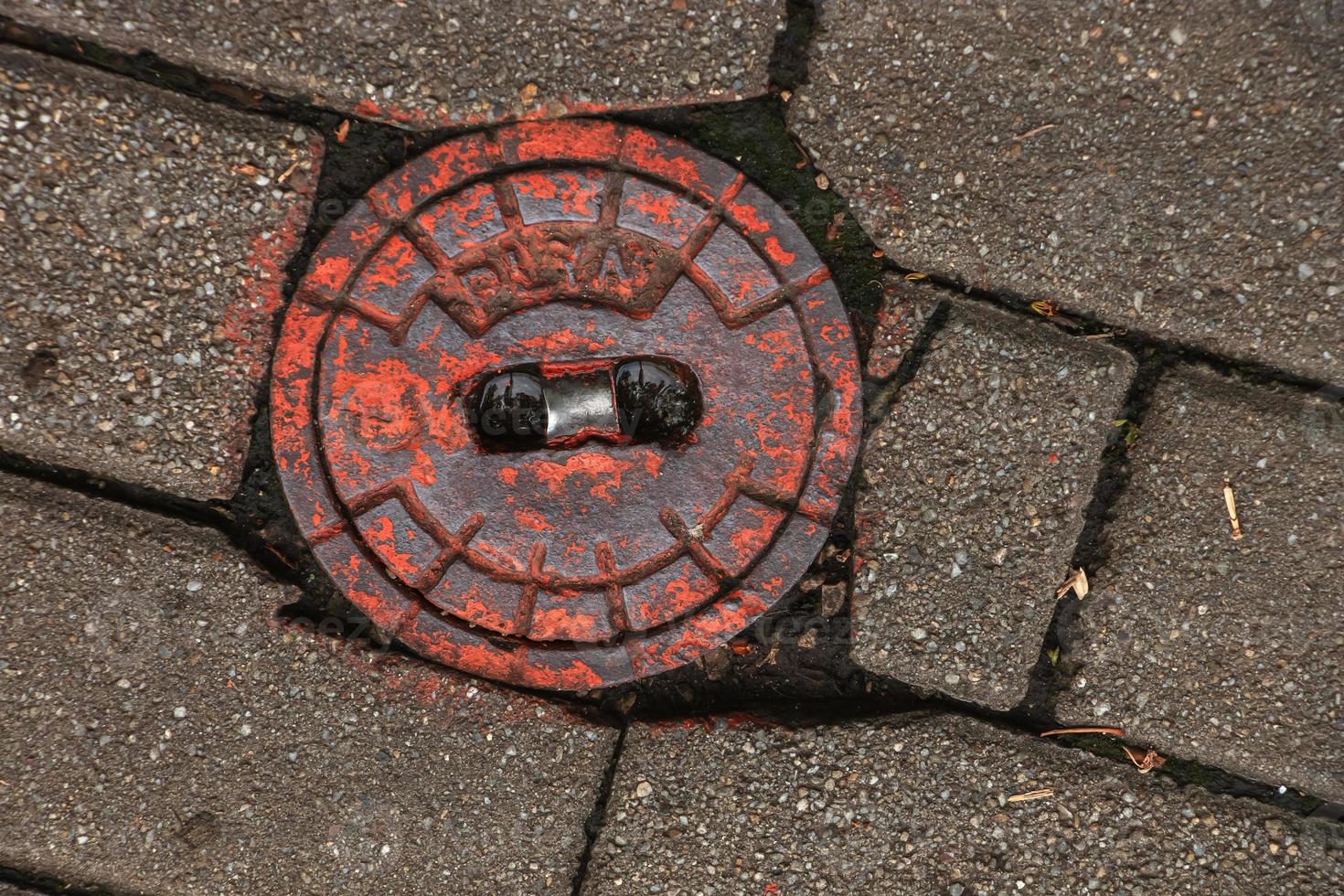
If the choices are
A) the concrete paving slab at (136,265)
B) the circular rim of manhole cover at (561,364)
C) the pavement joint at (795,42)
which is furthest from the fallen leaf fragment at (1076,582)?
the concrete paving slab at (136,265)

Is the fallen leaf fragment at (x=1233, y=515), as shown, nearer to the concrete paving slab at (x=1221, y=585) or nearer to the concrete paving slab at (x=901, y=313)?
the concrete paving slab at (x=1221, y=585)

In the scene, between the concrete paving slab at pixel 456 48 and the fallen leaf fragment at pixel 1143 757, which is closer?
the concrete paving slab at pixel 456 48

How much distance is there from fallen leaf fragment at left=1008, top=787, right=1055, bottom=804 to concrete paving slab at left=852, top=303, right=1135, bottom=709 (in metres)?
0.23

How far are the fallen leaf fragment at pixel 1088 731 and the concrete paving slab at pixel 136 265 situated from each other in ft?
6.76

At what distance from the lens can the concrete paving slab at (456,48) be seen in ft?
5.62

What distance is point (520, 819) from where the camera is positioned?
188 cm

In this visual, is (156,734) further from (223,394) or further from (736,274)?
(736,274)

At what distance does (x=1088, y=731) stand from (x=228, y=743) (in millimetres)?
2063

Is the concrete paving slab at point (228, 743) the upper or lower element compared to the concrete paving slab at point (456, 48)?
lower

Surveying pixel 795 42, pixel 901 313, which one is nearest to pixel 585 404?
pixel 901 313

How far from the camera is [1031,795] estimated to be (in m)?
1.92

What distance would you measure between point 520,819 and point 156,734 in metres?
0.87

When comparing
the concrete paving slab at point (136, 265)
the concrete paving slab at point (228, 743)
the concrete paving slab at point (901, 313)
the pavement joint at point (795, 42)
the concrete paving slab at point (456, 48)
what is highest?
the pavement joint at point (795, 42)

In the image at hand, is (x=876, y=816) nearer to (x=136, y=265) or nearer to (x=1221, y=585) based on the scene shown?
(x=1221, y=585)
